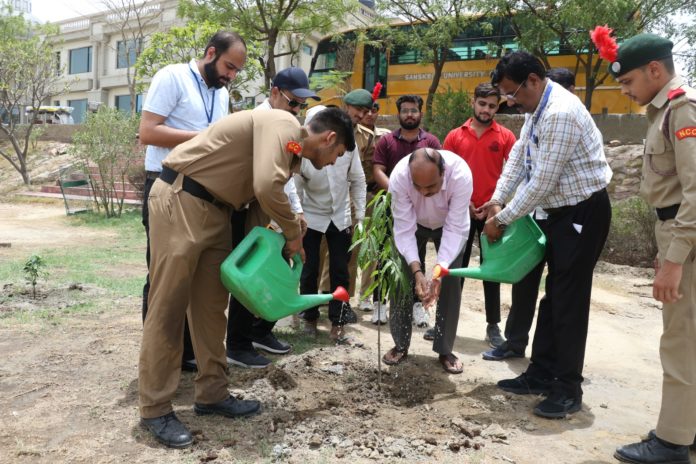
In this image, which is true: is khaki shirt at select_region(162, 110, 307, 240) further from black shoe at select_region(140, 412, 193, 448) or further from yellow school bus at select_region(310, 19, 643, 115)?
yellow school bus at select_region(310, 19, 643, 115)

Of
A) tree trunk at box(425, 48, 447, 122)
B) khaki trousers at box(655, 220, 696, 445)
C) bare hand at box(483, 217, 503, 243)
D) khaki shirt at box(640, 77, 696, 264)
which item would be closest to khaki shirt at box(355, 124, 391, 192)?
bare hand at box(483, 217, 503, 243)

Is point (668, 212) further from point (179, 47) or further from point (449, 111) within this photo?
point (179, 47)

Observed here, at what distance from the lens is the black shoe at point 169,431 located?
8.73ft

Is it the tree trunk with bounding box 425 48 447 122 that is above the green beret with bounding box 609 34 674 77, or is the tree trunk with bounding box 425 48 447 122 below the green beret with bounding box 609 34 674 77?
above

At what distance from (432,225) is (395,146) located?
1.25 metres

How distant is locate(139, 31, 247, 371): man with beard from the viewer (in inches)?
125

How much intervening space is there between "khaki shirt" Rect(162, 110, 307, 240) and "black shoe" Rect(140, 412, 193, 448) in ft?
3.51

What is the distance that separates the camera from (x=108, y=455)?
257cm

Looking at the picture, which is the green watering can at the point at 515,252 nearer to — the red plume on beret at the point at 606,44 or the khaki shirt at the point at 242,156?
the red plume on beret at the point at 606,44

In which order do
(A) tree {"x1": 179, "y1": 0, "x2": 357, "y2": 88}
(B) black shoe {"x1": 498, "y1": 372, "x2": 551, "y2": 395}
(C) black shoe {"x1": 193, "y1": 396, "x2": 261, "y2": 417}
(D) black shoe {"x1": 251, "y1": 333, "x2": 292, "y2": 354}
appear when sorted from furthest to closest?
1. (A) tree {"x1": 179, "y1": 0, "x2": 357, "y2": 88}
2. (D) black shoe {"x1": 251, "y1": 333, "x2": 292, "y2": 354}
3. (B) black shoe {"x1": 498, "y1": 372, "x2": 551, "y2": 395}
4. (C) black shoe {"x1": 193, "y1": 396, "x2": 261, "y2": 417}

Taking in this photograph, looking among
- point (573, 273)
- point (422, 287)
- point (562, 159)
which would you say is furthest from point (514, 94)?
point (422, 287)

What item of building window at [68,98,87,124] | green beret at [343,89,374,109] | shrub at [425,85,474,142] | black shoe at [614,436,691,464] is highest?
building window at [68,98,87,124]

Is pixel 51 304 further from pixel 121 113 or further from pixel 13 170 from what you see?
pixel 13 170

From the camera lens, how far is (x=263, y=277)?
8.75ft
